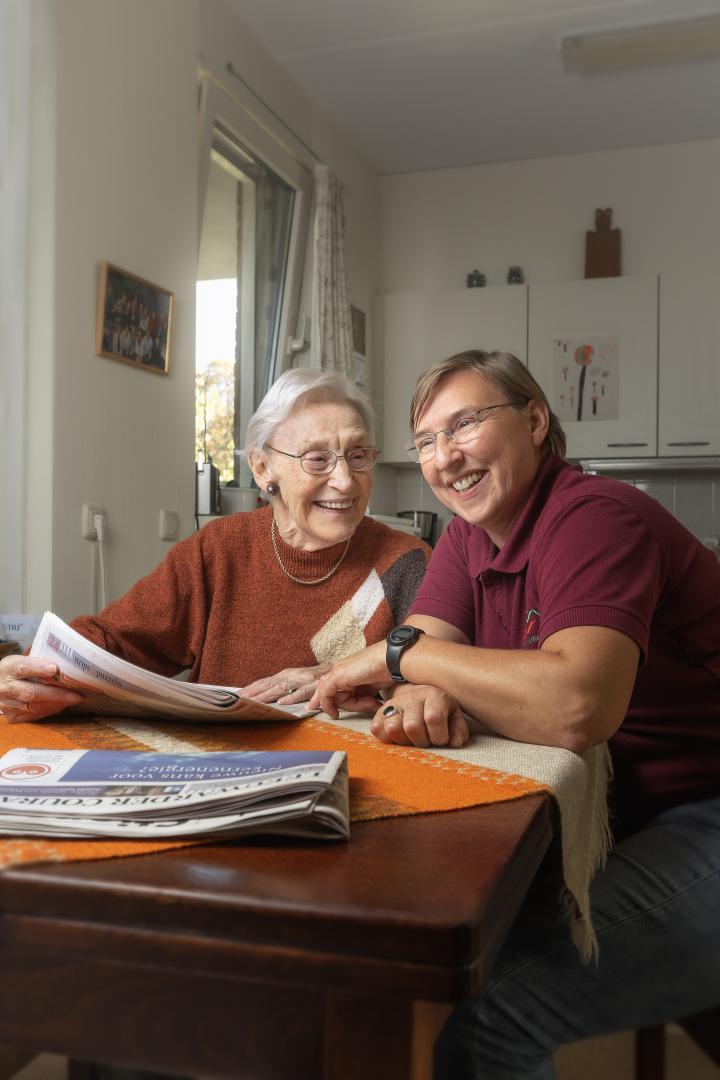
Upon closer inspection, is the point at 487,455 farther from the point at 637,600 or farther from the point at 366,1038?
the point at 366,1038

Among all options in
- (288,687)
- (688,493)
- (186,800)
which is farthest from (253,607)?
(688,493)

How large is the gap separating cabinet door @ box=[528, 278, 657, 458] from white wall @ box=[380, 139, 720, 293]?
0.32 metres

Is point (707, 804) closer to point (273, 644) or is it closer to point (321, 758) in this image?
point (321, 758)

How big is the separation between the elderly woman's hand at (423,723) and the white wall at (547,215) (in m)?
4.59

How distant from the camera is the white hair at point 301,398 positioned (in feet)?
6.14

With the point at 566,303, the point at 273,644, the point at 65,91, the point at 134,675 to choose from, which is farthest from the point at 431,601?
the point at 566,303

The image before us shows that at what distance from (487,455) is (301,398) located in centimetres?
60

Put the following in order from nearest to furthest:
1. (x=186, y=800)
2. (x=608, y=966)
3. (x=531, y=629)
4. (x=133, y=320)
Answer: (x=186, y=800)
(x=608, y=966)
(x=531, y=629)
(x=133, y=320)

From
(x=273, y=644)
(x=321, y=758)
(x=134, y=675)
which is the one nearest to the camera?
(x=321, y=758)

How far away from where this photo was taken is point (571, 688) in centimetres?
99

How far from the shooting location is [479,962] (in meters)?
0.49

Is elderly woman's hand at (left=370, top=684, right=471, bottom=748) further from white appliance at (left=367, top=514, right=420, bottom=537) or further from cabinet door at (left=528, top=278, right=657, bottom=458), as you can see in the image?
cabinet door at (left=528, top=278, right=657, bottom=458)

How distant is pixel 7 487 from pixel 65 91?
1.10m

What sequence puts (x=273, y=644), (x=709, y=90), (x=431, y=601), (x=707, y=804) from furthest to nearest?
(x=709, y=90) → (x=273, y=644) → (x=431, y=601) → (x=707, y=804)
